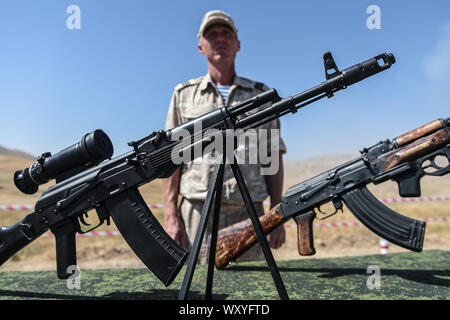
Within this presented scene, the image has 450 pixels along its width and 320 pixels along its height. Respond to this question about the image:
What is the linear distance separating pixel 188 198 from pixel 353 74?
209 cm

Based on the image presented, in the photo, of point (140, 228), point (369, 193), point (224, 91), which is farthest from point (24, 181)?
point (369, 193)

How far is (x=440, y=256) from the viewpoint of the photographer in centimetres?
394

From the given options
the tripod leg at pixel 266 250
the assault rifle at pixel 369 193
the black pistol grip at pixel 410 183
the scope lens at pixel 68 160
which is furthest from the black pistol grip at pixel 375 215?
the scope lens at pixel 68 160

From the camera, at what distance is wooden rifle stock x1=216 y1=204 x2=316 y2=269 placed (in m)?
3.03

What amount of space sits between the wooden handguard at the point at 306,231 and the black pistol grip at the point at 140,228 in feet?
4.10

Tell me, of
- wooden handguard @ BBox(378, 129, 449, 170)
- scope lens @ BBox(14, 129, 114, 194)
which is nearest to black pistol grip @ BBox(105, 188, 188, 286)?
scope lens @ BBox(14, 129, 114, 194)

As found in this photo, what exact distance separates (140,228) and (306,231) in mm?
1506

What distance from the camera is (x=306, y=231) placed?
303 cm

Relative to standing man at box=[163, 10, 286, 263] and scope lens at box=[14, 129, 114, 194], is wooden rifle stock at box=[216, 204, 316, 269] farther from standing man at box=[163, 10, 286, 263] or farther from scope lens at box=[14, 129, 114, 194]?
scope lens at box=[14, 129, 114, 194]

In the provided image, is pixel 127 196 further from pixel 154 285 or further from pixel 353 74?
pixel 353 74

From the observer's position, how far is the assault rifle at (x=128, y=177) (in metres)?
2.32
